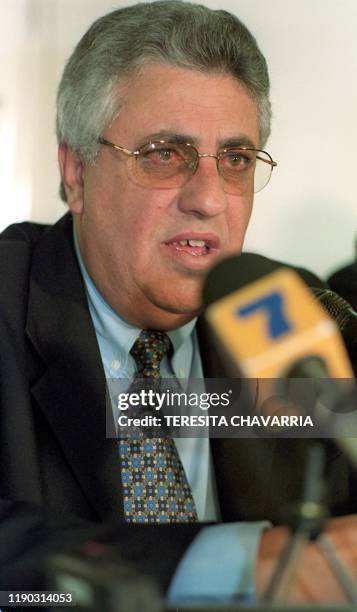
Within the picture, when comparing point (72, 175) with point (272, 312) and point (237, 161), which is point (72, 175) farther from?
point (272, 312)

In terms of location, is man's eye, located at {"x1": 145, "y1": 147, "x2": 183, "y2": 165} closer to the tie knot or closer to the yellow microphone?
the tie knot

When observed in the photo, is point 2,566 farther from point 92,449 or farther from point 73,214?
point 73,214

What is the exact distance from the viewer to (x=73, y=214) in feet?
4.30

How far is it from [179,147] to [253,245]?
46 cm

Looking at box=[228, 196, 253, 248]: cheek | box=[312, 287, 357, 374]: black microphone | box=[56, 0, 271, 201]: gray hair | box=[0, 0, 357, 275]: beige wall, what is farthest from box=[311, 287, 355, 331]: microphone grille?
box=[0, 0, 357, 275]: beige wall

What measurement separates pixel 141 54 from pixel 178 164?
0.57 ft

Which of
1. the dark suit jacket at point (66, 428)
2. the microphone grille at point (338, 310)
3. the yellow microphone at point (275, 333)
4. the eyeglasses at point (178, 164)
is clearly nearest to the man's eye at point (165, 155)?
the eyeglasses at point (178, 164)

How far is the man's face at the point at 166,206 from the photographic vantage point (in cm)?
114

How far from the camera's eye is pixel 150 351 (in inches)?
46.7

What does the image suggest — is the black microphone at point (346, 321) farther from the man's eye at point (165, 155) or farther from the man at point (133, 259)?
the man's eye at point (165, 155)

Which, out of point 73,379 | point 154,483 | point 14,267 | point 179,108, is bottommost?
point 154,483

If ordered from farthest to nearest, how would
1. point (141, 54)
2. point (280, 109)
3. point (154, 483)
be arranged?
point (280, 109)
point (141, 54)
point (154, 483)

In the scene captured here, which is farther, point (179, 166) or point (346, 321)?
point (179, 166)

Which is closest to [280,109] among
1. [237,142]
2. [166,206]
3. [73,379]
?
[237,142]
